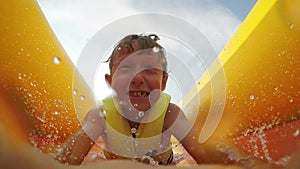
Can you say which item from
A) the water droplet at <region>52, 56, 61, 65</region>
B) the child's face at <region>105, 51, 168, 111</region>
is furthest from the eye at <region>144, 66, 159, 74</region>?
the water droplet at <region>52, 56, 61, 65</region>

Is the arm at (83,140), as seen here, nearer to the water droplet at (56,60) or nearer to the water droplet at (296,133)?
the water droplet at (56,60)

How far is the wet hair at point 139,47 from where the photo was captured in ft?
5.07

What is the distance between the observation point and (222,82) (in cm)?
196

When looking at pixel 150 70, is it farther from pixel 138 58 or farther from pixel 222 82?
pixel 222 82

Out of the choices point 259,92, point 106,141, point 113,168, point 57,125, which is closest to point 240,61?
point 259,92

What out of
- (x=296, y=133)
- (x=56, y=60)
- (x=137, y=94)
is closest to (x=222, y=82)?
(x=296, y=133)

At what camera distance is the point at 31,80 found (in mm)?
1590

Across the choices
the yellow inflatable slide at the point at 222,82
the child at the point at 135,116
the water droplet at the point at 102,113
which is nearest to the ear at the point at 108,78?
the child at the point at 135,116

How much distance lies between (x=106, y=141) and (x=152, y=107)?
0.22m

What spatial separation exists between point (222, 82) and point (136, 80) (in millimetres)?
692

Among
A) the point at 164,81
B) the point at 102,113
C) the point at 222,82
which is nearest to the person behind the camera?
the point at 102,113

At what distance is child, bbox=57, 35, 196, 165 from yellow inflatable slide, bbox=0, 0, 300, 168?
141 mm

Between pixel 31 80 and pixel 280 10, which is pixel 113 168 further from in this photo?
pixel 280 10

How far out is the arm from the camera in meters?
1.23
